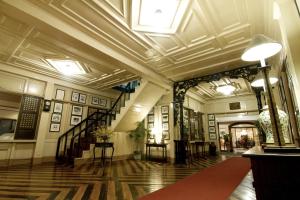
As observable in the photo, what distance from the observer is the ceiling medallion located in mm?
3018

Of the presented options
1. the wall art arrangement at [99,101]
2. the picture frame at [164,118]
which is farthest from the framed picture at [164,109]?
the wall art arrangement at [99,101]

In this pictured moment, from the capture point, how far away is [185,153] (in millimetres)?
6113

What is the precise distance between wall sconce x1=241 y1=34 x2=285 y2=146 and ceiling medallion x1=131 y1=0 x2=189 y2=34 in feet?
6.68

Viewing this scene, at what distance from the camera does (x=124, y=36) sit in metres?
3.87

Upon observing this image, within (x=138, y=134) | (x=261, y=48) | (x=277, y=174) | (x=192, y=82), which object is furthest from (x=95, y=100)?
(x=277, y=174)

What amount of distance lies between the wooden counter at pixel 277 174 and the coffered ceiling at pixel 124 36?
9.71ft

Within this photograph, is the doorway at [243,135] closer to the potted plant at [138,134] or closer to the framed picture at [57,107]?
the potted plant at [138,134]

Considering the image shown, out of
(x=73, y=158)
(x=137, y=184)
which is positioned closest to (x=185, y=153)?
(x=137, y=184)

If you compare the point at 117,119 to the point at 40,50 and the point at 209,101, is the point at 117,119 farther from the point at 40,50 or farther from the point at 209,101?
the point at 209,101

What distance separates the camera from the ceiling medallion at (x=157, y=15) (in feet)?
9.90

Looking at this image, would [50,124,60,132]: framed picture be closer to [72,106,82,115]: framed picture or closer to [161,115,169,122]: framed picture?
[72,106,82,115]: framed picture

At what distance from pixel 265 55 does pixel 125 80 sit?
18.7 ft

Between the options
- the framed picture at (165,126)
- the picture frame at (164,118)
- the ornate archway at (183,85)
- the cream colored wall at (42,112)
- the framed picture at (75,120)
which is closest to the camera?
the cream colored wall at (42,112)

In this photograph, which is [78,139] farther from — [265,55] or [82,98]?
[265,55]
